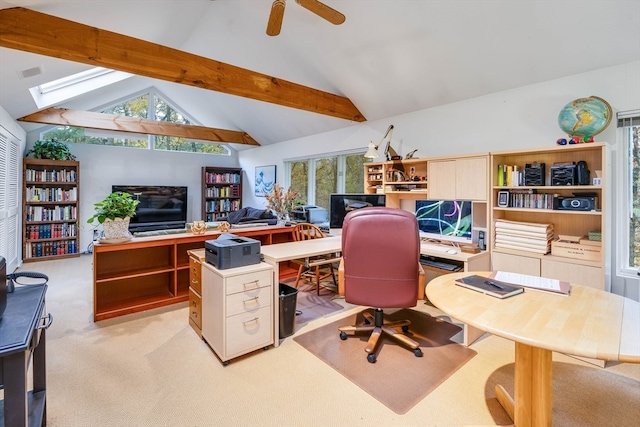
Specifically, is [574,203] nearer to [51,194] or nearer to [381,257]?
[381,257]

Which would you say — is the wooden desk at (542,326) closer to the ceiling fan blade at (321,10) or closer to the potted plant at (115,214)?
the ceiling fan blade at (321,10)

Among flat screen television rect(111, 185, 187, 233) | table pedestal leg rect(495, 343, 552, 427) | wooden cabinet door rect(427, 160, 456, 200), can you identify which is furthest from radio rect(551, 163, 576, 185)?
flat screen television rect(111, 185, 187, 233)

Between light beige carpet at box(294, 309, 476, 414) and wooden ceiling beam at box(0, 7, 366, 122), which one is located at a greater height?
wooden ceiling beam at box(0, 7, 366, 122)

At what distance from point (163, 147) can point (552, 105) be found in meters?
6.95

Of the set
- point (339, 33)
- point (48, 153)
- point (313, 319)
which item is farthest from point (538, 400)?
point (48, 153)

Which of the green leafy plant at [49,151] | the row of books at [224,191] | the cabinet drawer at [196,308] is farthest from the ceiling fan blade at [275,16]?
the row of books at [224,191]

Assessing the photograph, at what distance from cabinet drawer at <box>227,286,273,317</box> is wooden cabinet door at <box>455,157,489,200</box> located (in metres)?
2.17

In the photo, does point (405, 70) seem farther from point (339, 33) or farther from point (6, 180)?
point (6, 180)

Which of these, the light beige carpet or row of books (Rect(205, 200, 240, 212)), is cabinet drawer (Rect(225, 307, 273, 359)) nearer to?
the light beige carpet

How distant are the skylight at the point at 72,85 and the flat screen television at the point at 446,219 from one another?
500cm

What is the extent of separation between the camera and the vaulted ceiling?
2.37m

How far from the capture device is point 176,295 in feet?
10.9

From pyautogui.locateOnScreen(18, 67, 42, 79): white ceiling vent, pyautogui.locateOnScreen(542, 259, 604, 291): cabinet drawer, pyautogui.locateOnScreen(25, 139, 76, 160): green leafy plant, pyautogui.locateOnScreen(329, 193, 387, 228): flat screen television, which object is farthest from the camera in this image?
pyautogui.locateOnScreen(25, 139, 76, 160): green leafy plant

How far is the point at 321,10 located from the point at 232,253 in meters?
1.85
